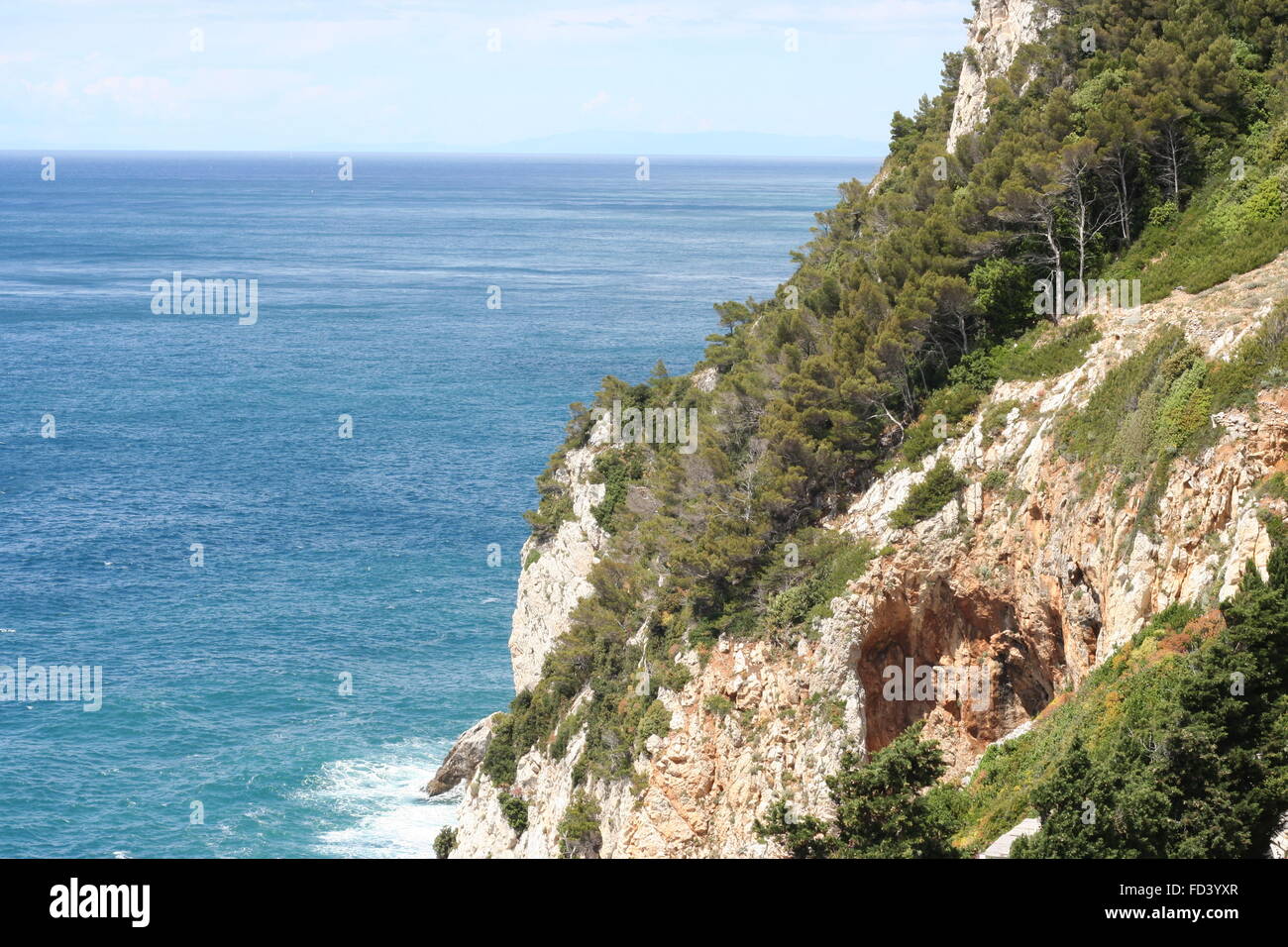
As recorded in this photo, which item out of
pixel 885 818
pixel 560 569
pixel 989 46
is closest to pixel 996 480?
pixel 885 818

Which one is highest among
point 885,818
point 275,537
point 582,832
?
point 885,818

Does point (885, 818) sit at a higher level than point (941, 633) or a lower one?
lower

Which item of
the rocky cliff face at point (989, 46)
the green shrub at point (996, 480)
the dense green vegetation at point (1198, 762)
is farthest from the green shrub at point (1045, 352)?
the rocky cliff face at point (989, 46)

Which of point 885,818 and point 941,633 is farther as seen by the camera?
point 941,633

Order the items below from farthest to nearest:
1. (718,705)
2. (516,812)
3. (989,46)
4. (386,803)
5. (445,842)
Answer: (989,46), (386,803), (445,842), (516,812), (718,705)

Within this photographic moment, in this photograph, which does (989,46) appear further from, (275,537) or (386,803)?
(275,537)

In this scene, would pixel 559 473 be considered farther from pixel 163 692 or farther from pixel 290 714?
pixel 163 692

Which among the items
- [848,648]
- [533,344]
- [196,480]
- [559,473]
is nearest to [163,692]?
[559,473]
